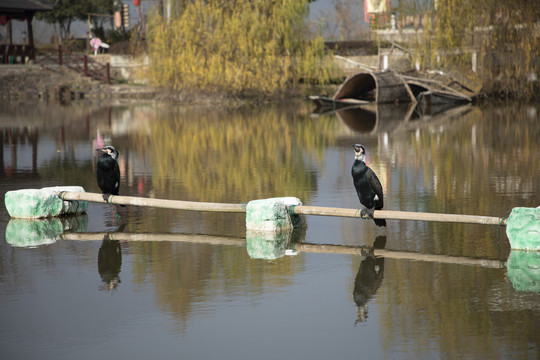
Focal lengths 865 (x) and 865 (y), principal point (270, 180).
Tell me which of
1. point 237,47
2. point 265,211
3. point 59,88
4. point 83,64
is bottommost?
point 265,211

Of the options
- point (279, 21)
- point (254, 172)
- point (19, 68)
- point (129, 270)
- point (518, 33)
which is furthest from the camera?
point (19, 68)

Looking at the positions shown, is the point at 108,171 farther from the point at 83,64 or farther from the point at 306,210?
the point at 83,64

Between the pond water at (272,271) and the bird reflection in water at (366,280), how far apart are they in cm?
3

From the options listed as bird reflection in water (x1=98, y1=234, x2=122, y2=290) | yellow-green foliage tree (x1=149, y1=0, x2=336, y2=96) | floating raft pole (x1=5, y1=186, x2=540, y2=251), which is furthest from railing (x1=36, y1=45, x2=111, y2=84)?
bird reflection in water (x1=98, y1=234, x2=122, y2=290)

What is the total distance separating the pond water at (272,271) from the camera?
6.54 m

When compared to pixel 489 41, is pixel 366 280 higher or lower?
lower

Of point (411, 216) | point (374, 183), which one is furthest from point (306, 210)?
point (411, 216)

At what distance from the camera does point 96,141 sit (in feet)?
72.2

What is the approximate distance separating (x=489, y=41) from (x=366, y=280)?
83.3 feet

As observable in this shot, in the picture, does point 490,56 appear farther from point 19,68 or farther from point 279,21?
point 19,68

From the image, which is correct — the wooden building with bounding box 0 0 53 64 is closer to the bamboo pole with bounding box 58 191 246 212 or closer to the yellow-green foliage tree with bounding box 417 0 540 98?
the yellow-green foliage tree with bounding box 417 0 540 98

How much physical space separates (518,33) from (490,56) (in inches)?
56.0

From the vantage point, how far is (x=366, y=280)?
322 inches

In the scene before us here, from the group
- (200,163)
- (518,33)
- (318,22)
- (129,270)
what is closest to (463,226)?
(129,270)
